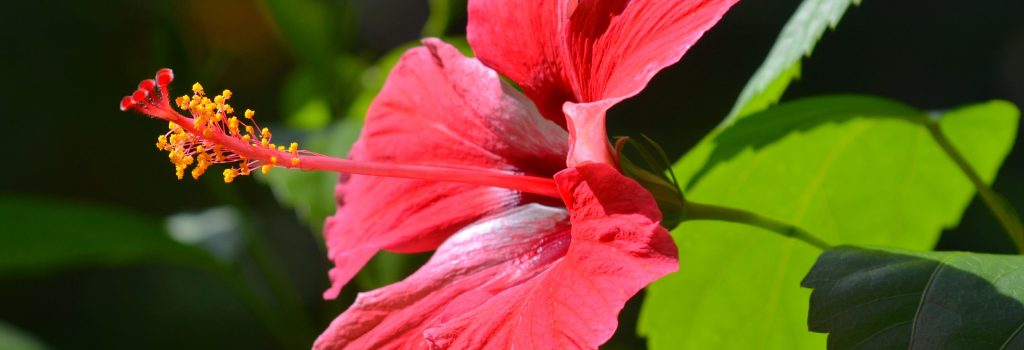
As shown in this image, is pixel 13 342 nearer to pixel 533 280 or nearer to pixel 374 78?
pixel 374 78

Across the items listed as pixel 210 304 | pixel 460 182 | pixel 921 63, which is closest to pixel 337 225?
pixel 460 182

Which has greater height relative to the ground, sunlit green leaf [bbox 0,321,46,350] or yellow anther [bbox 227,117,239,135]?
yellow anther [bbox 227,117,239,135]

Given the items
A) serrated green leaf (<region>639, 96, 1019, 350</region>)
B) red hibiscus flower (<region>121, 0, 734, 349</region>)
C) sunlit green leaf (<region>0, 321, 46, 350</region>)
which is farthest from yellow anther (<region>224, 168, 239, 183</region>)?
sunlit green leaf (<region>0, 321, 46, 350</region>)

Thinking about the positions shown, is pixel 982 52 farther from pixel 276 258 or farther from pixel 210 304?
pixel 210 304

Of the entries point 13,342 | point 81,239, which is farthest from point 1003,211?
point 13,342

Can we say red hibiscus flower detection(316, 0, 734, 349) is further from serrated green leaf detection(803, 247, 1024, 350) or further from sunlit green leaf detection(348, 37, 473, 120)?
sunlit green leaf detection(348, 37, 473, 120)

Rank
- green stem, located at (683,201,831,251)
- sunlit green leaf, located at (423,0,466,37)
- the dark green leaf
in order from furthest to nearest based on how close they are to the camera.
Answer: sunlit green leaf, located at (423,0,466,37), the dark green leaf, green stem, located at (683,201,831,251)

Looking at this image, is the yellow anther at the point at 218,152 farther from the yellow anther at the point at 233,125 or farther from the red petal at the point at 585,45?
the red petal at the point at 585,45
